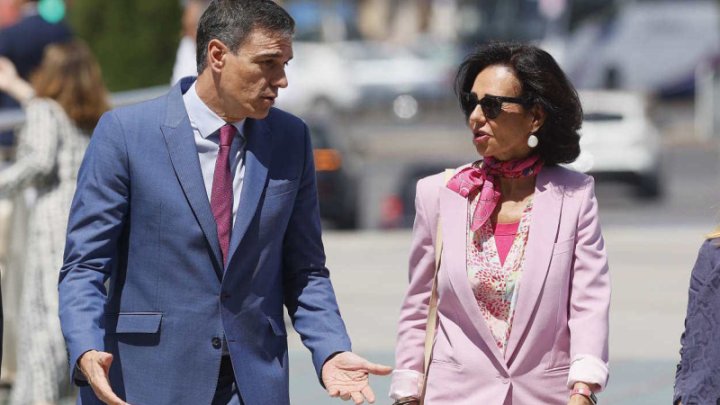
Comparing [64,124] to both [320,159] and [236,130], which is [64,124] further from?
[320,159]

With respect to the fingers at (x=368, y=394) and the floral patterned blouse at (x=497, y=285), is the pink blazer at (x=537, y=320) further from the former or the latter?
the fingers at (x=368, y=394)

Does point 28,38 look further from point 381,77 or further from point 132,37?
point 381,77

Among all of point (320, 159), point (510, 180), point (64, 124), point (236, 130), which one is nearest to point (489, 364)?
point (510, 180)

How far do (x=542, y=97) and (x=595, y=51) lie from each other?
33765mm

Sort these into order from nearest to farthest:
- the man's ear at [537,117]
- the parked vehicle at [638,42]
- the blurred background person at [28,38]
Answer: the man's ear at [537,117] → the blurred background person at [28,38] → the parked vehicle at [638,42]

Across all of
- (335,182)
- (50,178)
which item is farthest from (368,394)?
(335,182)

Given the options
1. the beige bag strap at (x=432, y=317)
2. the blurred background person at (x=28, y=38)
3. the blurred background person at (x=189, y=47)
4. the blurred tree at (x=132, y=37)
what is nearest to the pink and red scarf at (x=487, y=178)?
the beige bag strap at (x=432, y=317)

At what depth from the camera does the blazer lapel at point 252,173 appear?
4.29 m

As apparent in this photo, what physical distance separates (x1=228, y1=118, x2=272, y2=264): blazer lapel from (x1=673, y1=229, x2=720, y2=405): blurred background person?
112cm

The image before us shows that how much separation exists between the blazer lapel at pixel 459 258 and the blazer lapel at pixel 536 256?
0.25 ft

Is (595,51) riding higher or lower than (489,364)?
lower

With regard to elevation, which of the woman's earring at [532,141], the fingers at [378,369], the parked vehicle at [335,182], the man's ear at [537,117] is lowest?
the parked vehicle at [335,182]

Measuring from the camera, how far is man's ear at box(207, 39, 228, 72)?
14.2ft

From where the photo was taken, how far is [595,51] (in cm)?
3800
